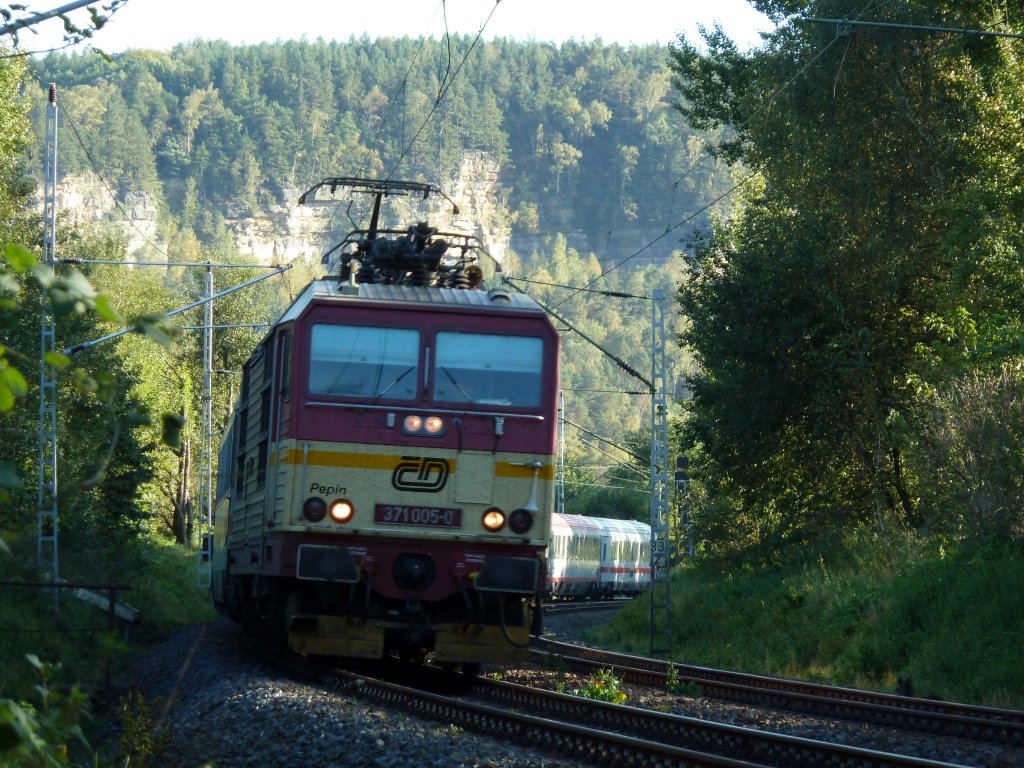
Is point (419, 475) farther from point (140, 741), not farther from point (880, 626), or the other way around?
point (880, 626)

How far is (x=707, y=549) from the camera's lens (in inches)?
1252

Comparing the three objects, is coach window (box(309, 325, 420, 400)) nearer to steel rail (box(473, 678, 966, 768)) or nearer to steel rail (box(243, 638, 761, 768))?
steel rail (box(243, 638, 761, 768))

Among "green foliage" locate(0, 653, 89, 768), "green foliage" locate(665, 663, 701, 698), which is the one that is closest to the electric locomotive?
"green foliage" locate(665, 663, 701, 698)

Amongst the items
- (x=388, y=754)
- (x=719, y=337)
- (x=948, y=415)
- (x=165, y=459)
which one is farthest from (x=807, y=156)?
(x=165, y=459)

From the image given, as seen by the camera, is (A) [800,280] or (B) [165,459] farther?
(B) [165,459]

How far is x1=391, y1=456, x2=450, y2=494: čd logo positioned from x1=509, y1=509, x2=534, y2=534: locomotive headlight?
0.70m

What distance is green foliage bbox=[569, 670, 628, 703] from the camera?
40.1 feet

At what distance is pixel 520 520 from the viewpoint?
11844 mm

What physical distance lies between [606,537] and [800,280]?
22.5 m

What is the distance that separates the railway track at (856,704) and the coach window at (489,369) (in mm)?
Result: 3680

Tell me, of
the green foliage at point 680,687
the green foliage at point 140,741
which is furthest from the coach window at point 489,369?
the green foliage at point 140,741

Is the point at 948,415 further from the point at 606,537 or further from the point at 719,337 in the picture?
the point at 606,537

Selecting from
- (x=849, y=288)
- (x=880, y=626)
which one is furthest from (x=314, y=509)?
(x=849, y=288)

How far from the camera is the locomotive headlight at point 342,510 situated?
11.5 metres
